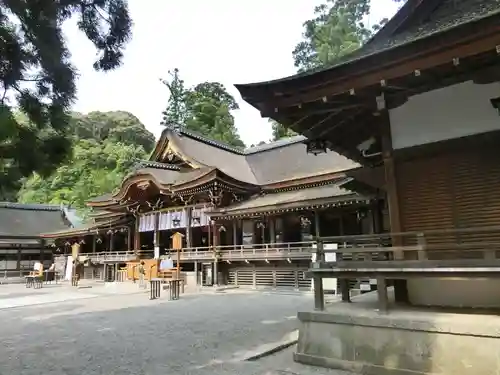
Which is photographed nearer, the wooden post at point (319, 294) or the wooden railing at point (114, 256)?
the wooden post at point (319, 294)

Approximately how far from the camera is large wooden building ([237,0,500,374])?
3.99 metres

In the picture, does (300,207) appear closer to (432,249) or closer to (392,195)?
(392,195)

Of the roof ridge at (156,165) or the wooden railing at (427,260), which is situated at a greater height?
the roof ridge at (156,165)

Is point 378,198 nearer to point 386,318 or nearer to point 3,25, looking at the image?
point 386,318

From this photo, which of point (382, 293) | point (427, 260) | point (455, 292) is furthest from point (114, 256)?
point (427, 260)

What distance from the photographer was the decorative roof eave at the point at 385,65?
3746 millimetres

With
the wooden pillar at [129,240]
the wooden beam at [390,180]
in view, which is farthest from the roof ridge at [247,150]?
the wooden beam at [390,180]

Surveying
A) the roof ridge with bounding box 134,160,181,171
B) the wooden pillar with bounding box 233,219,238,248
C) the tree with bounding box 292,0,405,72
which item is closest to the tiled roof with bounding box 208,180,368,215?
the wooden pillar with bounding box 233,219,238,248

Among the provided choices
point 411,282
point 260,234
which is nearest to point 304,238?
point 260,234

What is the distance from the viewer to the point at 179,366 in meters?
5.20

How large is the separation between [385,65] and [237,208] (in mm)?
13770

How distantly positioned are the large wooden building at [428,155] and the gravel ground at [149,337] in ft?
4.02

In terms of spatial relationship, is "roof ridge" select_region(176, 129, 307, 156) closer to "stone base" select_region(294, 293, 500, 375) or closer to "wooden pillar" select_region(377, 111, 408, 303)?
"wooden pillar" select_region(377, 111, 408, 303)

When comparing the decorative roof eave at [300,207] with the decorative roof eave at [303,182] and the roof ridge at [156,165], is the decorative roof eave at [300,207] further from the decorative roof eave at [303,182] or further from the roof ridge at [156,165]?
the roof ridge at [156,165]
